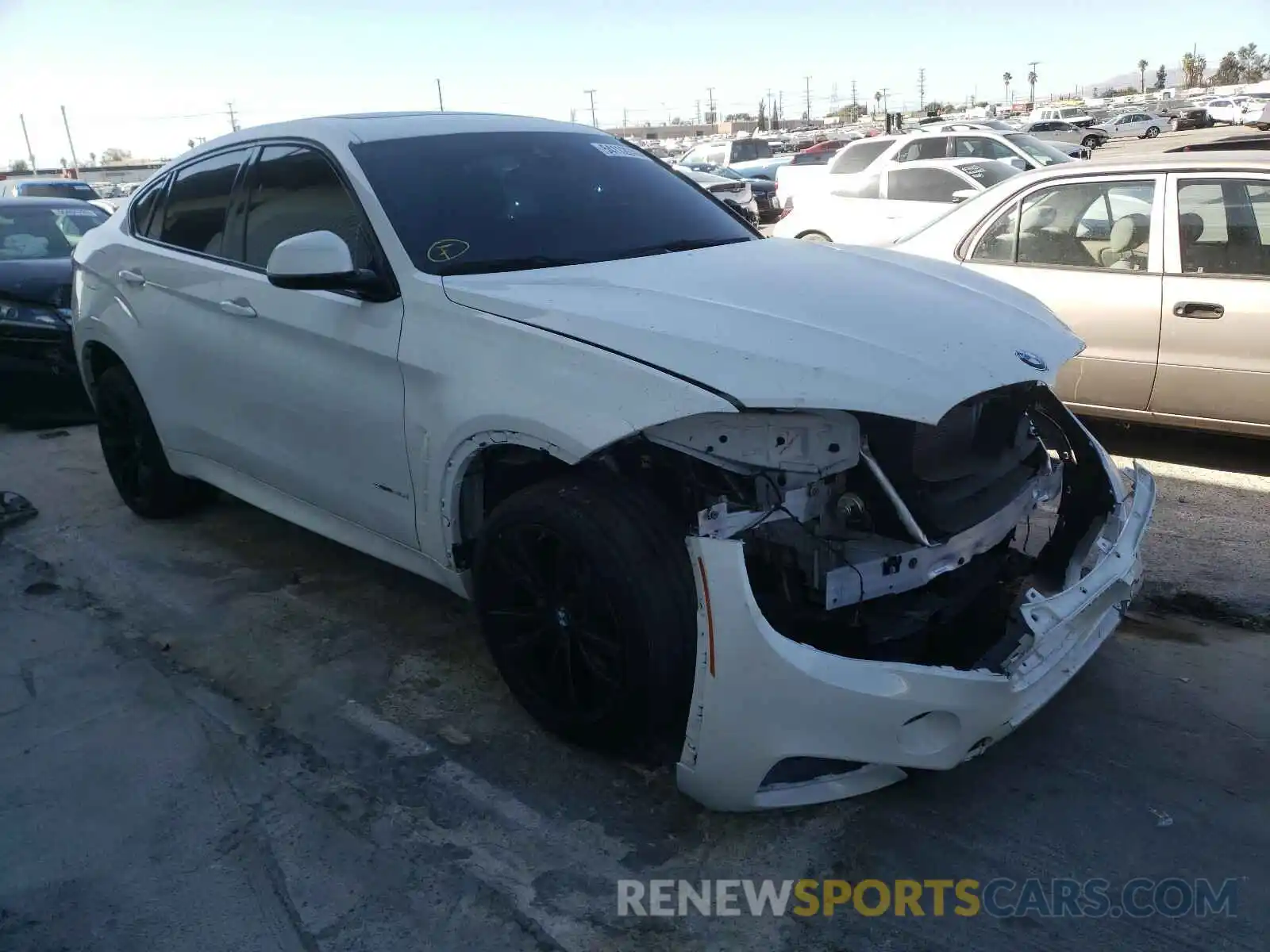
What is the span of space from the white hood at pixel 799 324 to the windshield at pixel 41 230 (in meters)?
5.97

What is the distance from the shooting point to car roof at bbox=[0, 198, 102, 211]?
807cm

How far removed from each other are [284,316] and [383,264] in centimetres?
58

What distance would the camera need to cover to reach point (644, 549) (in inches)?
102

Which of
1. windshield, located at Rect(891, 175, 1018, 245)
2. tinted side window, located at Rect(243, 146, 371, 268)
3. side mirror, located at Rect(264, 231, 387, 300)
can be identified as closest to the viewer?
side mirror, located at Rect(264, 231, 387, 300)

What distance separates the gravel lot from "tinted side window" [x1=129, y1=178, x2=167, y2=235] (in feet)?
5.94

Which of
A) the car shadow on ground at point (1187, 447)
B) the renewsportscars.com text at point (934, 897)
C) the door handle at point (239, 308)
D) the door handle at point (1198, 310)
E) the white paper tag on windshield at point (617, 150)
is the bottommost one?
the car shadow on ground at point (1187, 447)

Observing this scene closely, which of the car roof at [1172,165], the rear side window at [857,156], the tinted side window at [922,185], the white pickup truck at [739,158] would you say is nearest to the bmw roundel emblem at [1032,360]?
the car roof at [1172,165]

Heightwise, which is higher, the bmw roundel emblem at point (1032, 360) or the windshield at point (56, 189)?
the windshield at point (56, 189)

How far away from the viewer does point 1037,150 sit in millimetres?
13734

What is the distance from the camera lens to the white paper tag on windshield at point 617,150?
4082 millimetres

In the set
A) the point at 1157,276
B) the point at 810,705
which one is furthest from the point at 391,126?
the point at 1157,276

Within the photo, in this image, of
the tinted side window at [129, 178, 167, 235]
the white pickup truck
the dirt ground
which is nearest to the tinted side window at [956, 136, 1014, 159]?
the dirt ground

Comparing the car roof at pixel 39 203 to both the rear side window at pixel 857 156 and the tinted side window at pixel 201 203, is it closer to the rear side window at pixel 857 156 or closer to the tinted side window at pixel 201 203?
the tinted side window at pixel 201 203

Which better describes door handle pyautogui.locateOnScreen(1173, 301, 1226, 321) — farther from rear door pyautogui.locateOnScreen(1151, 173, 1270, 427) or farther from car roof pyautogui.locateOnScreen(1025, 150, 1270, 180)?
car roof pyautogui.locateOnScreen(1025, 150, 1270, 180)
